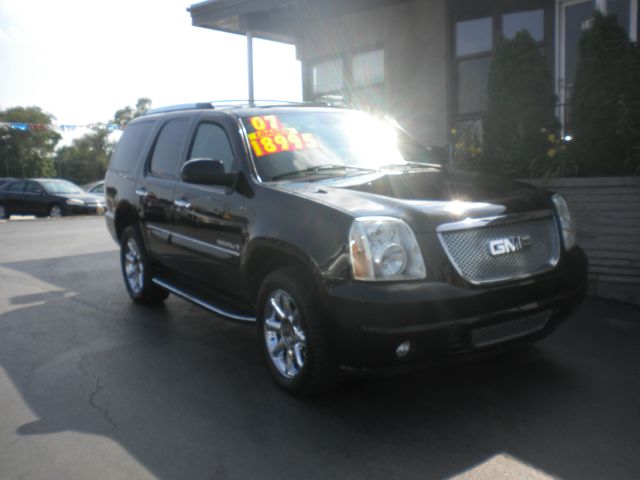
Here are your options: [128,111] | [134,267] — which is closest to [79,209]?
[134,267]

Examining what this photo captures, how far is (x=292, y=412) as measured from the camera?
12.2 ft

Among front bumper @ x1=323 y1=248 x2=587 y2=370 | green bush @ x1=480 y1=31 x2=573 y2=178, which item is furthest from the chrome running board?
green bush @ x1=480 y1=31 x2=573 y2=178

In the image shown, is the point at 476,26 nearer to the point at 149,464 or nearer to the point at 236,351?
the point at 236,351

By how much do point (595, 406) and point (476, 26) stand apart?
9.28m

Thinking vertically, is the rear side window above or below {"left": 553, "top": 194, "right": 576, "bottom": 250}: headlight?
above

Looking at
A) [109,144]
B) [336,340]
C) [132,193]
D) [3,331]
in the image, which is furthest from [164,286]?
[109,144]

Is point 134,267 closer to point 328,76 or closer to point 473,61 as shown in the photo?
point 473,61

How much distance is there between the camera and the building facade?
34.3 ft

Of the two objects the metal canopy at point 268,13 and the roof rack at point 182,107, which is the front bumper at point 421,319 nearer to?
the roof rack at point 182,107

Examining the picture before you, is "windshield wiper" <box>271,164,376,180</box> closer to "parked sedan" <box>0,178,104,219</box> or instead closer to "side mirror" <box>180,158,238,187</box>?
"side mirror" <box>180,158,238,187</box>

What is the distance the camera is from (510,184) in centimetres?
432

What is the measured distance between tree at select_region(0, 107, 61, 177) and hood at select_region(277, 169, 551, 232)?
76.3m

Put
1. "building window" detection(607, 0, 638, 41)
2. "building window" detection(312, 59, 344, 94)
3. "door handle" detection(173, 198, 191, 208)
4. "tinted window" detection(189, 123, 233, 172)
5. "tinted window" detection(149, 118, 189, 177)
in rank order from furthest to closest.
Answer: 1. "building window" detection(312, 59, 344, 94)
2. "building window" detection(607, 0, 638, 41)
3. "tinted window" detection(149, 118, 189, 177)
4. "door handle" detection(173, 198, 191, 208)
5. "tinted window" detection(189, 123, 233, 172)

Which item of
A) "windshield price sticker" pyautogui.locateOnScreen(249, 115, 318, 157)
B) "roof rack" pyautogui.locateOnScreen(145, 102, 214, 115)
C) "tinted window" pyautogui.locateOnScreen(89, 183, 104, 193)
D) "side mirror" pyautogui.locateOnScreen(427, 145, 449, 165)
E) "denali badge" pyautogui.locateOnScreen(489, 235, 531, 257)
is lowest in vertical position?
"denali badge" pyautogui.locateOnScreen(489, 235, 531, 257)
